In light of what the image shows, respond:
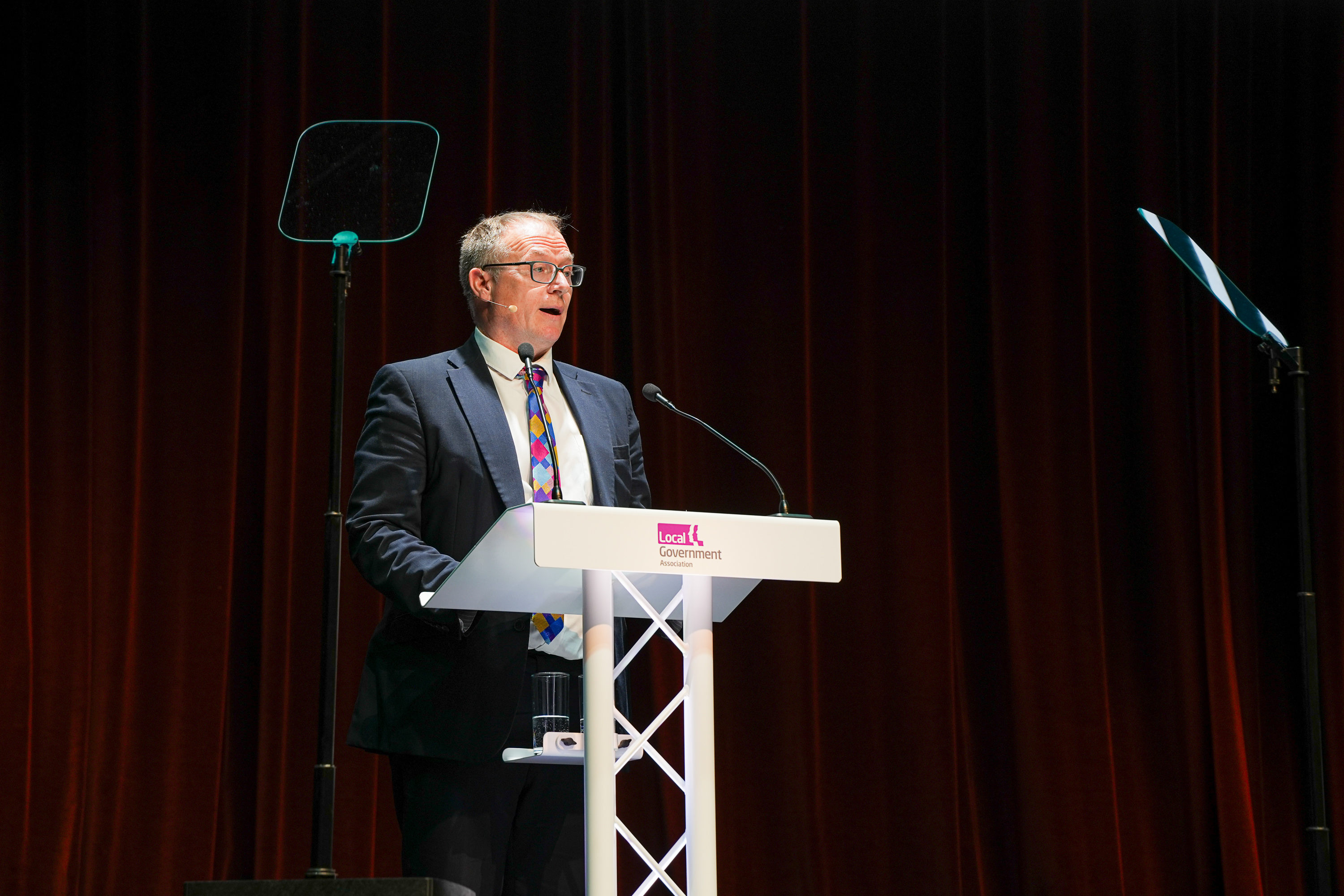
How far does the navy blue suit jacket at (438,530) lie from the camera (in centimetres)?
217

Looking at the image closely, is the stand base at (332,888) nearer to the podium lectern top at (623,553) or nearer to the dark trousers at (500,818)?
the dark trousers at (500,818)

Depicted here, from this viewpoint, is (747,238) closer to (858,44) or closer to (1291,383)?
(858,44)

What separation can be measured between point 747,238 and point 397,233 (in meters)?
1.68

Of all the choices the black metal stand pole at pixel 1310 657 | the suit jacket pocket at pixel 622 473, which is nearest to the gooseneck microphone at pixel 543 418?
the suit jacket pocket at pixel 622 473

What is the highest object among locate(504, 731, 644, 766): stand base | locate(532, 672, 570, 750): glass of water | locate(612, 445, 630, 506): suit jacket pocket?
locate(612, 445, 630, 506): suit jacket pocket

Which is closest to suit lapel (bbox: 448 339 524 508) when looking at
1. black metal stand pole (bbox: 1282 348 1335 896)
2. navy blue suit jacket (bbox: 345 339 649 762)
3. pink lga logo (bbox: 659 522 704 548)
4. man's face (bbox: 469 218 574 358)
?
navy blue suit jacket (bbox: 345 339 649 762)

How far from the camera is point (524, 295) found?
259 cm

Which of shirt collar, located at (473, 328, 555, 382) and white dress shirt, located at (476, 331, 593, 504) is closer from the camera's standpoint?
white dress shirt, located at (476, 331, 593, 504)

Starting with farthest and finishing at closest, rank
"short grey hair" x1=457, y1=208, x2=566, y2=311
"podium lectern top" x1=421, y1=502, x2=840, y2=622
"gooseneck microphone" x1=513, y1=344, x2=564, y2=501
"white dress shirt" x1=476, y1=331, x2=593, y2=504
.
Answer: "short grey hair" x1=457, y1=208, x2=566, y2=311 < "white dress shirt" x1=476, y1=331, x2=593, y2=504 < "gooseneck microphone" x1=513, y1=344, x2=564, y2=501 < "podium lectern top" x1=421, y1=502, x2=840, y2=622

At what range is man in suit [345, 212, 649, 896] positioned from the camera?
2.16 metres

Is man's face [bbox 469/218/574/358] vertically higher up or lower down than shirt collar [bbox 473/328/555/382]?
higher up

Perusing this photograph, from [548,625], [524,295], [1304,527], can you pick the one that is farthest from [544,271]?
[1304,527]

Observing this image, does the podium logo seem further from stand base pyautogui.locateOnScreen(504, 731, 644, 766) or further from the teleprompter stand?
the teleprompter stand

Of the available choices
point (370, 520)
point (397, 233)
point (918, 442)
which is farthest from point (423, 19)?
Result: point (370, 520)
